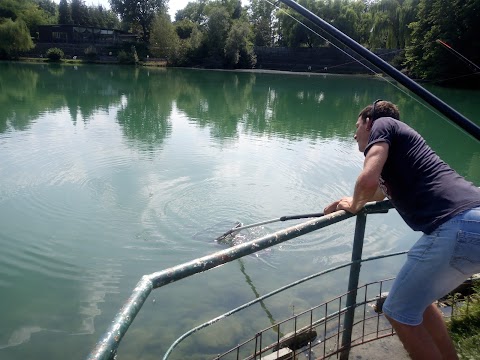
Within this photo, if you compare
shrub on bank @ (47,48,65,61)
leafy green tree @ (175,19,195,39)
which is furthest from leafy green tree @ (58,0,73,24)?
shrub on bank @ (47,48,65,61)

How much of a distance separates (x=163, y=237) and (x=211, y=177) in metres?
3.66

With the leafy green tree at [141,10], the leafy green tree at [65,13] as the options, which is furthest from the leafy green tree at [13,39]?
the leafy green tree at [65,13]

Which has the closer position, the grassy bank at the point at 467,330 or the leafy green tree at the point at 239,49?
the grassy bank at the point at 467,330

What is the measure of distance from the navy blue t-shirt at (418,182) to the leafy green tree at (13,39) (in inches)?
2632

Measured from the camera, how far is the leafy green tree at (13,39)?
190 ft

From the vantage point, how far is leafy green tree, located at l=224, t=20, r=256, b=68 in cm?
6231

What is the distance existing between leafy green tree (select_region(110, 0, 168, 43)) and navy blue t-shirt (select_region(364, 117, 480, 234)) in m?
85.0

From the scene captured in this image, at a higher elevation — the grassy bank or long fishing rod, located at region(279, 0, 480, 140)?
long fishing rod, located at region(279, 0, 480, 140)

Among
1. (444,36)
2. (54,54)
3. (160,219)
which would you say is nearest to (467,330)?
(160,219)

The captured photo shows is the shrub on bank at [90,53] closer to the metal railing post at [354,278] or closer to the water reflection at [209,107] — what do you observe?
the water reflection at [209,107]

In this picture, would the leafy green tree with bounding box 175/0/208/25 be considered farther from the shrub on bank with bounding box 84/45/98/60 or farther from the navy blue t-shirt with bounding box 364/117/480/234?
the navy blue t-shirt with bounding box 364/117/480/234

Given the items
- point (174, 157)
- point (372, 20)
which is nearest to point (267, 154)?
point (174, 157)

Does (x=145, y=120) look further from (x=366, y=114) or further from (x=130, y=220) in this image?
(x=366, y=114)

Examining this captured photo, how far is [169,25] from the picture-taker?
68.5 metres
